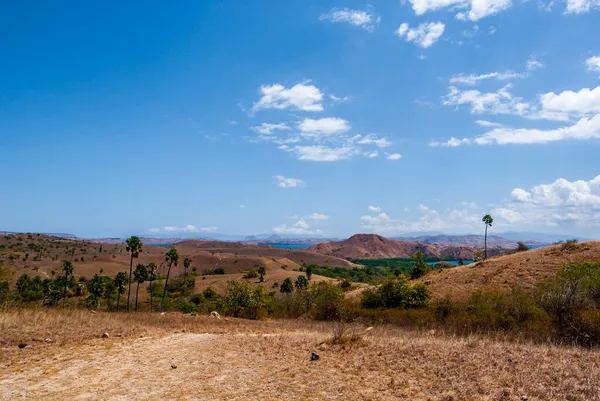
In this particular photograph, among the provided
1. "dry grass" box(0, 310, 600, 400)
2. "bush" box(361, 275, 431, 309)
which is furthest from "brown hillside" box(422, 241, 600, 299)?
"dry grass" box(0, 310, 600, 400)

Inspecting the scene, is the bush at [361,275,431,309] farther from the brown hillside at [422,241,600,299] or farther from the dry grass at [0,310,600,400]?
the dry grass at [0,310,600,400]

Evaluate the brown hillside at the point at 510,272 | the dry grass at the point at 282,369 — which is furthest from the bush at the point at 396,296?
the dry grass at the point at 282,369

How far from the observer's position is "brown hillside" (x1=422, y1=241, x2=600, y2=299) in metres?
39.5

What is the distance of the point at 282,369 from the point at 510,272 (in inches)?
1576

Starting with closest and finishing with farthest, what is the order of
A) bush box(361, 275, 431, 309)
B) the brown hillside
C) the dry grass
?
the dry grass, bush box(361, 275, 431, 309), the brown hillside

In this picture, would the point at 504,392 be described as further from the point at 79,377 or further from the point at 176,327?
the point at 176,327

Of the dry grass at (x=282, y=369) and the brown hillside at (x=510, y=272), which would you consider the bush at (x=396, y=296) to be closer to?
the brown hillside at (x=510, y=272)

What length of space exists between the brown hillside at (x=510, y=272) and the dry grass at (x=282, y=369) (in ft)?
92.5

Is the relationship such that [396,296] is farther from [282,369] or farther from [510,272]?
[282,369]

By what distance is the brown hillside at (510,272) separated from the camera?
3950 cm

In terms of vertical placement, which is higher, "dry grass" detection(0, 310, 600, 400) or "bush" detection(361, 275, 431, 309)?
"dry grass" detection(0, 310, 600, 400)

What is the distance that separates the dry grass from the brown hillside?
28204 millimetres

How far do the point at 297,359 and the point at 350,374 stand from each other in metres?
2.42

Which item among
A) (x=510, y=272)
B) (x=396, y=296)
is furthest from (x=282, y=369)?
(x=510, y=272)
